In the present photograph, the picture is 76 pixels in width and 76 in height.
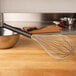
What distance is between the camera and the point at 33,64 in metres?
0.67

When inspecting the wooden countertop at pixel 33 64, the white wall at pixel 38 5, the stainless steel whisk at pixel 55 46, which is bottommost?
the wooden countertop at pixel 33 64

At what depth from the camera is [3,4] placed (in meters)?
1.72

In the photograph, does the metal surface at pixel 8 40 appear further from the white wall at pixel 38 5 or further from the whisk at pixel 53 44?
the white wall at pixel 38 5

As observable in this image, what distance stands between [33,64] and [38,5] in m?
1.13

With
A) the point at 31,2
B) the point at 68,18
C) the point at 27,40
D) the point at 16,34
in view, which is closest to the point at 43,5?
the point at 31,2

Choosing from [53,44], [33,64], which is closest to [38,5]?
[53,44]

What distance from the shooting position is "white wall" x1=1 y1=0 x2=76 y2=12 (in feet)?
5.57

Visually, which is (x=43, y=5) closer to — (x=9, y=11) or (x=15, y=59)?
(x=9, y=11)

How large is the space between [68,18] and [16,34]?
947mm

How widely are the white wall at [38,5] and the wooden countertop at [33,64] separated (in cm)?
97

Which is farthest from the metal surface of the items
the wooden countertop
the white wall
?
the white wall

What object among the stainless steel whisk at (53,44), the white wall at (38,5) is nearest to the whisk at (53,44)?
the stainless steel whisk at (53,44)

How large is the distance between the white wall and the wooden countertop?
Answer: 974 millimetres

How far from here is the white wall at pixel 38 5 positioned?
5.57 ft
